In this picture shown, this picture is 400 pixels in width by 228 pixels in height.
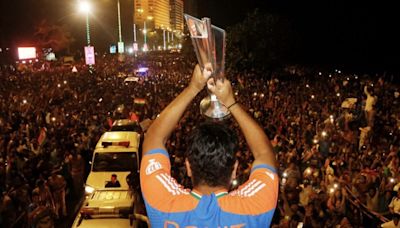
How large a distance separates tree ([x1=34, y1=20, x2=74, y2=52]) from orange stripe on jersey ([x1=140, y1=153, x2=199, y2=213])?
5603 centimetres

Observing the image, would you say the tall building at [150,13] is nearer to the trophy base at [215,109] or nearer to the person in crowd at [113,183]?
the person in crowd at [113,183]

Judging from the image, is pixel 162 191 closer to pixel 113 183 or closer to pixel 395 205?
pixel 395 205

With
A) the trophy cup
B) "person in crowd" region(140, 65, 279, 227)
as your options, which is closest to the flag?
the trophy cup

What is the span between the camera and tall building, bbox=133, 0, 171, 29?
12504 centimetres

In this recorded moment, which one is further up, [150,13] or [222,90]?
[150,13]

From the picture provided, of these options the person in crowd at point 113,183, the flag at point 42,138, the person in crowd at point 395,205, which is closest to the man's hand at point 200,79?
the person in crowd at point 395,205

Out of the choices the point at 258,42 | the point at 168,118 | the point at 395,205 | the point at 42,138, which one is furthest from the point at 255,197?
the point at 258,42

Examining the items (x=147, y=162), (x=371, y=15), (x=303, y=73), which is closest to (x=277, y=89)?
(x=303, y=73)

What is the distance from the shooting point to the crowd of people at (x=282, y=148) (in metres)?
8.69

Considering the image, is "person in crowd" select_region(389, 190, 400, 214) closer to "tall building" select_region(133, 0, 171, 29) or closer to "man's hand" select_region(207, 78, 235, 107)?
"man's hand" select_region(207, 78, 235, 107)

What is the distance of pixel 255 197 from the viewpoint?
6.62ft

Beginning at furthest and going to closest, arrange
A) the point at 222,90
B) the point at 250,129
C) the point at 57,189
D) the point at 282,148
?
the point at 282,148, the point at 57,189, the point at 222,90, the point at 250,129

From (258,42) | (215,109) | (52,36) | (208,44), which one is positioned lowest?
(215,109)

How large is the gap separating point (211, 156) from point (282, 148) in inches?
389
